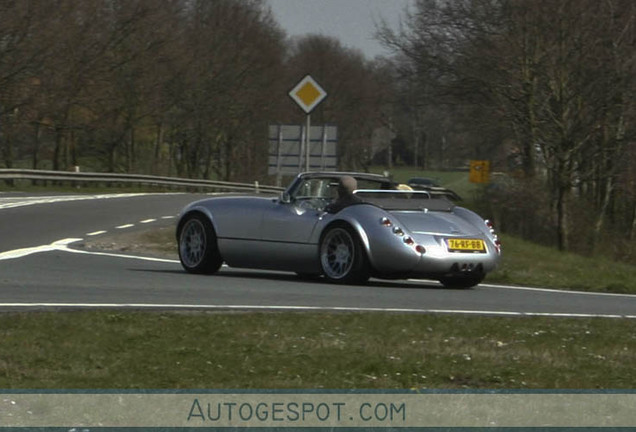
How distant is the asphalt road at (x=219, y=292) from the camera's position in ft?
37.7

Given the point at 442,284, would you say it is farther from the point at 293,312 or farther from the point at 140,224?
the point at 140,224

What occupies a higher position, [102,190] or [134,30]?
[134,30]

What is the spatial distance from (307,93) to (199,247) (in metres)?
7.74

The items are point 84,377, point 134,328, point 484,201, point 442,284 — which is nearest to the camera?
point 84,377

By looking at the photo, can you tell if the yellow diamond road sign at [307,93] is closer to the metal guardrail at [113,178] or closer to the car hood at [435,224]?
the car hood at [435,224]

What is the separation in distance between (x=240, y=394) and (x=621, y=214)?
42249 millimetres

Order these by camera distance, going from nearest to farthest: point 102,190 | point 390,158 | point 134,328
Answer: point 134,328 → point 102,190 → point 390,158

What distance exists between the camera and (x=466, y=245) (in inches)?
572

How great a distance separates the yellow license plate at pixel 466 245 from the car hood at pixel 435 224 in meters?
0.08

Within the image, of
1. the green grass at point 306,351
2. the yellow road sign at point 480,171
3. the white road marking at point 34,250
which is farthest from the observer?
the yellow road sign at point 480,171

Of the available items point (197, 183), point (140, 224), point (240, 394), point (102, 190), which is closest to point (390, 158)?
point (197, 183)

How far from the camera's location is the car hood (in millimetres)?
14320

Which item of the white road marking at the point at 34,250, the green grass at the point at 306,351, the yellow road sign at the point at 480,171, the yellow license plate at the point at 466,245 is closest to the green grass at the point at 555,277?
the yellow license plate at the point at 466,245

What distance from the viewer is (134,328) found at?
9328mm
